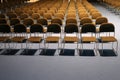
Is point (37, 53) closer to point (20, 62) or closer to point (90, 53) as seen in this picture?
point (20, 62)

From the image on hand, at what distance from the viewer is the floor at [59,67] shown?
4789 millimetres

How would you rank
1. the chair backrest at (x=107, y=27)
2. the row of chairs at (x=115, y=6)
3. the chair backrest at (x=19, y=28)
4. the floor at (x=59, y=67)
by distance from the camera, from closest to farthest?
the floor at (x=59, y=67)
the chair backrest at (x=107, y=27)
the chair backrest at (x=19, y=28)
the row of chairs at (x=115, y=6)

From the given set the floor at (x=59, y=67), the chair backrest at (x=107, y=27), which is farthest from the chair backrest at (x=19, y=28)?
the chair backrest at (x=107, y=27)

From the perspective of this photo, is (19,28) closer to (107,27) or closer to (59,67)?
(59,67)

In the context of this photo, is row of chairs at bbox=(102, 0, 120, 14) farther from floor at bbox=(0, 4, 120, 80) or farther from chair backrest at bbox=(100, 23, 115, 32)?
floor at bbox=(0, 4, 120, 80)

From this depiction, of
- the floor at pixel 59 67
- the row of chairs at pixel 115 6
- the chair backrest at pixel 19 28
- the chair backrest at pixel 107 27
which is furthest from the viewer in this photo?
the row of chairs at pixel 115 6

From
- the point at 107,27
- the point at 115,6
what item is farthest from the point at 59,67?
the point at 115,6

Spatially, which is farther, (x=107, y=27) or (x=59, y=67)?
(x=107, y=27)

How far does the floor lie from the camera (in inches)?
189

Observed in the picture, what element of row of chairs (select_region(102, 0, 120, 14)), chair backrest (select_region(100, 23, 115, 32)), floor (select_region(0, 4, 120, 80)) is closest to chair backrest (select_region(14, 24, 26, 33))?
floor (select_region(0, 4, 120, 80))

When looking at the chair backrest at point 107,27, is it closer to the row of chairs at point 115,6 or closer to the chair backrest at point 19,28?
the chair backrest at point 19,28

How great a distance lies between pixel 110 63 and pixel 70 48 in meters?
1.74

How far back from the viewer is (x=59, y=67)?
5.35m

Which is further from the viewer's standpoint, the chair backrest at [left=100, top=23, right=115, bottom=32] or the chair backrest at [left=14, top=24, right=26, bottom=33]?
the chair backrest at [left=14, top=24, right=26, bottom=33]
